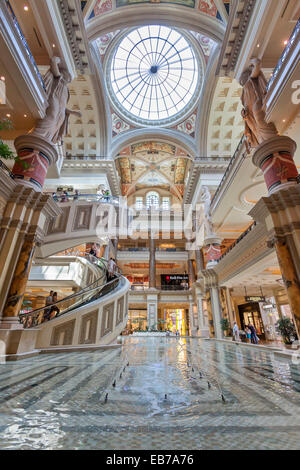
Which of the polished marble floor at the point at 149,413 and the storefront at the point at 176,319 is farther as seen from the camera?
the storefront at the point at 176,319

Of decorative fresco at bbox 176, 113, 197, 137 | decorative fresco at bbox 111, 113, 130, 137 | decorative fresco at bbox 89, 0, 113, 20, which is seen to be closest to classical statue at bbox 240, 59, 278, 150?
decorative fresco at bbox 89, 0, 113, 20

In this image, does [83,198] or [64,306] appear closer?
[64,306]

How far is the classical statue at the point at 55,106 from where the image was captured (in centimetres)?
635

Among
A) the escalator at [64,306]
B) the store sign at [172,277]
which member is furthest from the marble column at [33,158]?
the store sign at [172,277]

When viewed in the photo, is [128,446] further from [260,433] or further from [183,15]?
[183,15]

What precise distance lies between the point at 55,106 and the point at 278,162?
6.76 metres

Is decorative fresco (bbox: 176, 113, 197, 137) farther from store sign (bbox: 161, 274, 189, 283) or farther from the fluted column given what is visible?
store sign (bbox: 161, 274, 189, 283)

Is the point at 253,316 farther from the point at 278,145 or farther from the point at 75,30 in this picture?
the point at 75,30

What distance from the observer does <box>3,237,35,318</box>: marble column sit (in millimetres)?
4396

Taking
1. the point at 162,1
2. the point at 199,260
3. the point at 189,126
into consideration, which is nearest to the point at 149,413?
the point at 162,1

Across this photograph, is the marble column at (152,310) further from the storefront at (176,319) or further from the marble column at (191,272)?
the marble column at (191,272)

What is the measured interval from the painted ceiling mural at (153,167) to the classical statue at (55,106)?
508 inches

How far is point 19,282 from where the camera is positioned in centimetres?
464

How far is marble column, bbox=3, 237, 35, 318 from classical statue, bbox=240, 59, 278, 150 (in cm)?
691
